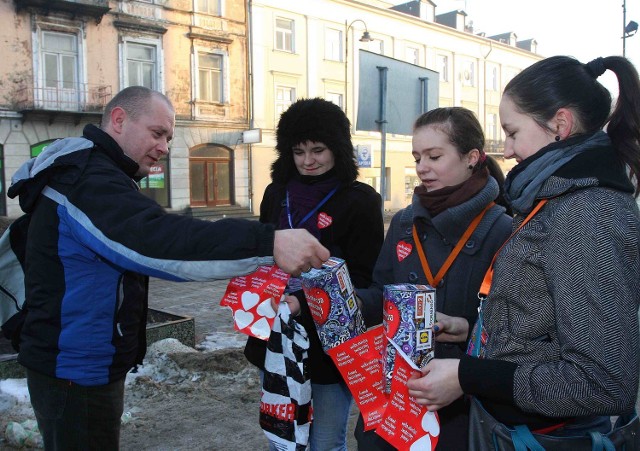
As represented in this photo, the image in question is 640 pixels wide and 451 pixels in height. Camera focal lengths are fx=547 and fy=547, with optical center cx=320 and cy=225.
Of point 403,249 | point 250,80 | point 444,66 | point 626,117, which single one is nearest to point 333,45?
point 250,80

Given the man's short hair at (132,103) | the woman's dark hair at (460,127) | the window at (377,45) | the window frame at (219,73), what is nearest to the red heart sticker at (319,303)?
the woman's dark hair at (460,127)

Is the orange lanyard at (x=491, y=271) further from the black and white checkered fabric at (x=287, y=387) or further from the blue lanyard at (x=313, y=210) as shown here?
the blue lanyard at (x=313, y=210)

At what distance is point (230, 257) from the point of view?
183 cm

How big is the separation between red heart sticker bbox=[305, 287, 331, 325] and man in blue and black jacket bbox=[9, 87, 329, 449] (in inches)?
5.0

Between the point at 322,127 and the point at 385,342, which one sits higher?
the point at 322,127

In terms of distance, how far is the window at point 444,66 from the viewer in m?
30.7

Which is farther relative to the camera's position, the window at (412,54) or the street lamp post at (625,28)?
the window at (412,54)

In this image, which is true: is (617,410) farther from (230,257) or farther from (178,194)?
(178,194)

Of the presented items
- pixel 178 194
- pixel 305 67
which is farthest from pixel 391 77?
pixel 305 67

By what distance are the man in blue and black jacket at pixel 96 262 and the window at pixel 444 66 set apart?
100 ft

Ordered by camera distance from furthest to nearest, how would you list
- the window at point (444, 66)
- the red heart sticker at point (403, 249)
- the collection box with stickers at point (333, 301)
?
the window at point (444, 66)
the red heart sticker at point (403, 249)
the collection box with stickers at point (333, 301)

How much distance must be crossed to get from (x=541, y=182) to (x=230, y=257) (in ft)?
3.26

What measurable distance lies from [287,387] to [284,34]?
906 inches

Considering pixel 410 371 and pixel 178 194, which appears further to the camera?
pixel 178 194
